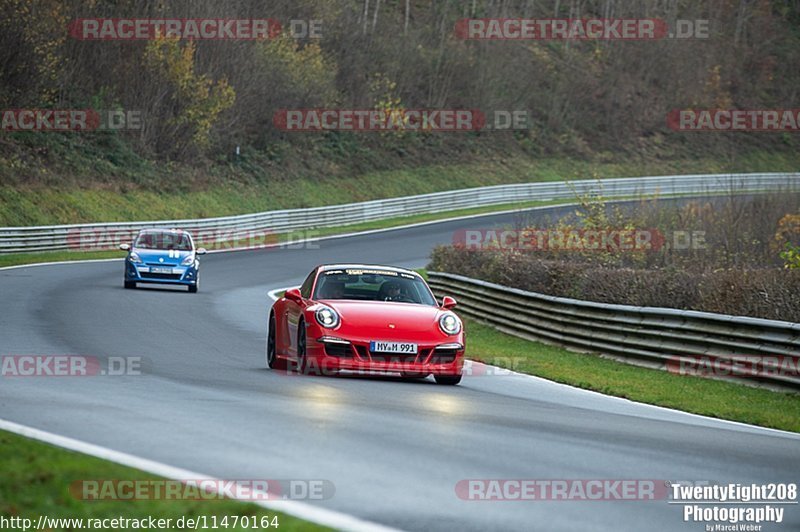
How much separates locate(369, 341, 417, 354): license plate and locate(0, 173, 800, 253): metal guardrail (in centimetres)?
1638

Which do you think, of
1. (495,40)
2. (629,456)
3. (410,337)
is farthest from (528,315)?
(495,40)

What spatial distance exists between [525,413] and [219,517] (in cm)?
583

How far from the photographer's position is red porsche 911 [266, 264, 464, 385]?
1426 cm

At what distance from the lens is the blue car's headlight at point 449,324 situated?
47.9 ft

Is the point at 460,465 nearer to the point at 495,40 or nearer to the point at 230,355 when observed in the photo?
the point at 230,355

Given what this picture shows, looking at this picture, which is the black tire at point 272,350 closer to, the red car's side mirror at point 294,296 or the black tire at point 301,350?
the red car's side mirror at point 294,296

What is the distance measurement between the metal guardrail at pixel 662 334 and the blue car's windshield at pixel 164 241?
1000 centimetres

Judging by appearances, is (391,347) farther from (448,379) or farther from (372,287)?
(372,287)

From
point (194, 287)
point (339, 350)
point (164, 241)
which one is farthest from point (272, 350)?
point (164, 241)

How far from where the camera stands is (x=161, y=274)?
1219 inches

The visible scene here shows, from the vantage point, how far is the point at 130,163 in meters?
56.9

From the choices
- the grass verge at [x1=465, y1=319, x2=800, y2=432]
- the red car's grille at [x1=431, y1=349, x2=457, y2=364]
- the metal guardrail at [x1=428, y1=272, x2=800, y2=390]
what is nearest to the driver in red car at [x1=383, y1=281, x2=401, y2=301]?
the red car's grille at [x1=431, y1=349, x2=457, y2=364]

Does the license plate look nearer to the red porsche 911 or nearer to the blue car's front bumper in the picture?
the red porsche 911

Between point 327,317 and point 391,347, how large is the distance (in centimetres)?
80
